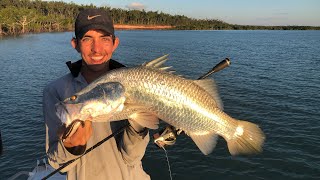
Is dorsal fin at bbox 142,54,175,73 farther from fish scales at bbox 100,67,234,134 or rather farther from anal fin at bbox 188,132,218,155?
anal fin at bbox 188,132,218,155

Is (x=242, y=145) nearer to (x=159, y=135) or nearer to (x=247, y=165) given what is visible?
(x=159, y=135)

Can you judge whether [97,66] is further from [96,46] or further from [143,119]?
[143,119]

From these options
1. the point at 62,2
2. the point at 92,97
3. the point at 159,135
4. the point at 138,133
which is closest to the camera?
the point at 92,97

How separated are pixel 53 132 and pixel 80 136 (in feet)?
1.82

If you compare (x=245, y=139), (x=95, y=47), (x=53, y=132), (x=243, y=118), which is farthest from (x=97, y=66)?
(x=243, y=118)

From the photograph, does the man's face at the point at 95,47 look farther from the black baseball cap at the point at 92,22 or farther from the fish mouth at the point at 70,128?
the fish mouth at the point at 70,128

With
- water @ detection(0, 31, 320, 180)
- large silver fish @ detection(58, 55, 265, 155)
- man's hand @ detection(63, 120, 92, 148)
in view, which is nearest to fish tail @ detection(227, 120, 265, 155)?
large silver fish @ detection(58, 55, 265, 155)

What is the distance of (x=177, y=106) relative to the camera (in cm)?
340

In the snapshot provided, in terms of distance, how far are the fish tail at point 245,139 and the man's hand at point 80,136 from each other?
68.5 inches

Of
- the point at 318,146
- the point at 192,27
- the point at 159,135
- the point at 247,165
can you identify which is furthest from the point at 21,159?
the point at 192,27

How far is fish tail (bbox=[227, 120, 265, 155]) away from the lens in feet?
12.4

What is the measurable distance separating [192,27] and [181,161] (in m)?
159

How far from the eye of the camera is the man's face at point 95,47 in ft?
12.1

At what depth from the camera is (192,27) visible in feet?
544
